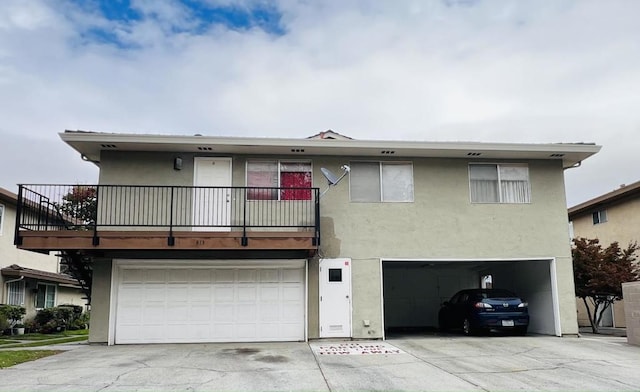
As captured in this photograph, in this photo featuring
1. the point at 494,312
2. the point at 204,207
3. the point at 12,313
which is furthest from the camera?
the point at 12,313

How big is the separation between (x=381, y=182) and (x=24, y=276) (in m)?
14.3

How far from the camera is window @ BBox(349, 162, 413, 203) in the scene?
13633 millimetres

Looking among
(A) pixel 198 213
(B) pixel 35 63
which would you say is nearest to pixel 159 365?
(A) pixel 198 213

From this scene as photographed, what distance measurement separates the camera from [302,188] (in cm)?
1282

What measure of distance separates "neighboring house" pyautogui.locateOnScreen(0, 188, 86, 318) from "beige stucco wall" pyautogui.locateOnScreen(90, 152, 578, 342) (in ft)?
26.9

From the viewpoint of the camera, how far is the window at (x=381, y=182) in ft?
44.7

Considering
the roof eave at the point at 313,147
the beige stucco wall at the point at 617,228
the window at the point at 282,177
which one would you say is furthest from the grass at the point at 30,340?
the beige stucco wall at the point at 617,228

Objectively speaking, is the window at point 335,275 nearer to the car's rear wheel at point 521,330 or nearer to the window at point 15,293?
the car's rear wheel at point 521,330

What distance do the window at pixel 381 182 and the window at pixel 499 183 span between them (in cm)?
184

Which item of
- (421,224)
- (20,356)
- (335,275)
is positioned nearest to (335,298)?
(335,275)

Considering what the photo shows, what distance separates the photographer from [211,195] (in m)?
13.2

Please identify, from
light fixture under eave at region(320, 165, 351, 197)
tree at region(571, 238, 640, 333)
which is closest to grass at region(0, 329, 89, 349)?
light fixture under eave at region(320, 165, 351, 197)

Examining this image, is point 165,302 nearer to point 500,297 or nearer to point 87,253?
point 87,253

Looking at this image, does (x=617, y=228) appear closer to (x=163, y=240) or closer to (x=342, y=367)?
(x=342, y=367)
